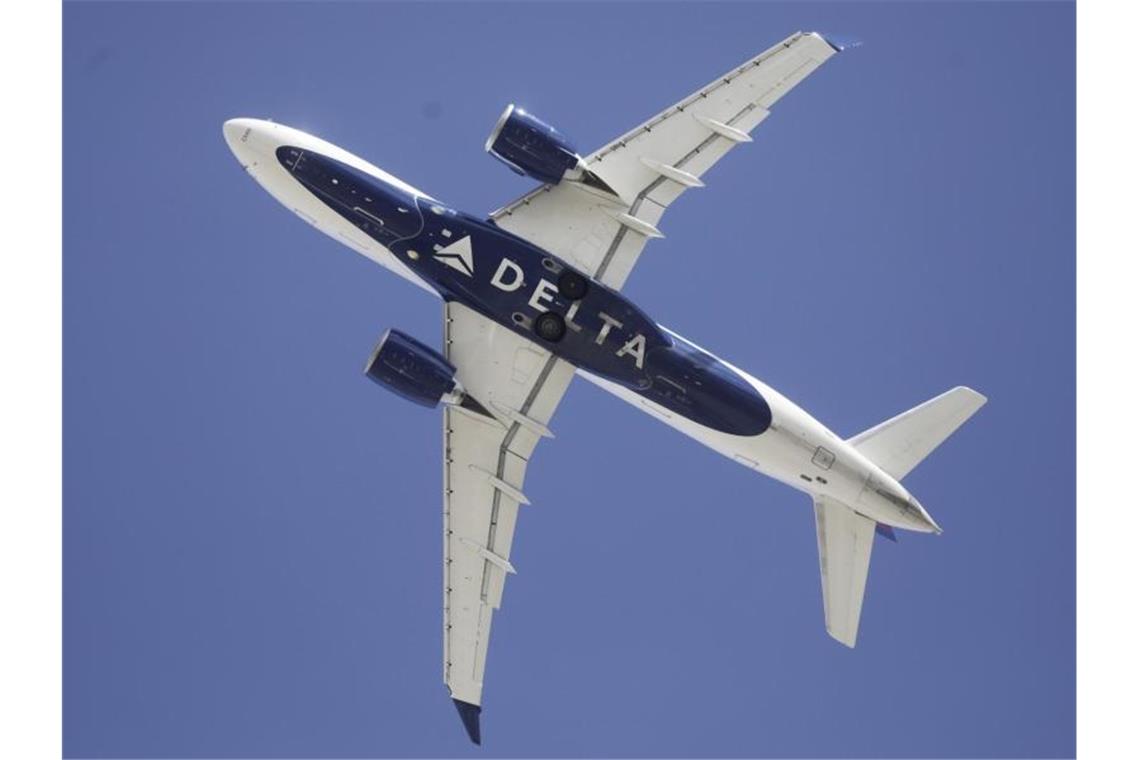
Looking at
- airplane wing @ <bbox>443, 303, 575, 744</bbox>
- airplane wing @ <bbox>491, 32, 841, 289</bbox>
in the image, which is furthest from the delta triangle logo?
airplane wing @ <bbox>443, 303, 575, 744</bbox>

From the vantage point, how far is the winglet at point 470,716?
41594 millimetres

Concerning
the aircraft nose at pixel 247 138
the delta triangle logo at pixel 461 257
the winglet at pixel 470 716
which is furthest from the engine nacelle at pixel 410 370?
the winglet at pixel 470 716

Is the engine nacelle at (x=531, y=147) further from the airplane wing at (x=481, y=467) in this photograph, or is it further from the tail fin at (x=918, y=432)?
the tail fin at (x=918, y=432)

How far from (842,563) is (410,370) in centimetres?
1370

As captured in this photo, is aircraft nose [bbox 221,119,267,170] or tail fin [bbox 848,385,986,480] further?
tail fin [bbox 848,385,986,480]

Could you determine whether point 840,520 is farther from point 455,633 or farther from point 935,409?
point 455,633

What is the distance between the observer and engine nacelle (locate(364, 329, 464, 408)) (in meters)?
37.4

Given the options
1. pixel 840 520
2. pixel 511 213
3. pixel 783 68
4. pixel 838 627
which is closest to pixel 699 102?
pixel 783 68

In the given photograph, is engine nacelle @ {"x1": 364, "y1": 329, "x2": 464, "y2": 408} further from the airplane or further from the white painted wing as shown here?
the white painted wing

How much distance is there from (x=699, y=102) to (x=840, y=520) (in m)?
12.6

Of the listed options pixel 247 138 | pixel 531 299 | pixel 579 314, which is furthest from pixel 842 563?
pixel 247 138

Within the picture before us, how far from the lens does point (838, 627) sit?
40219 mm

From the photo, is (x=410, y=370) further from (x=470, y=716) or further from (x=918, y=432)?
(x=918, y=432)

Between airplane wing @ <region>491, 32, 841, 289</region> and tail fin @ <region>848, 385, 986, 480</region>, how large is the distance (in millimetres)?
8883
